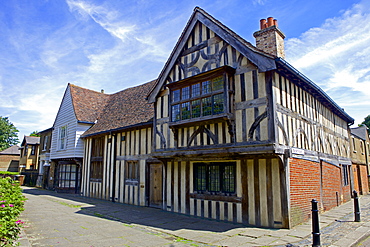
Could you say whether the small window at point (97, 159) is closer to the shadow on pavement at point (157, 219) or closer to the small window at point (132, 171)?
the small window at point (132, 171)

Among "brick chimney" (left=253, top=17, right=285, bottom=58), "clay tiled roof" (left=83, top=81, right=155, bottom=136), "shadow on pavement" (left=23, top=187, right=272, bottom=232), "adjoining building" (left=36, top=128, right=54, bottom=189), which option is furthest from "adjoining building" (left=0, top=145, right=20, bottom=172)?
"brick chimney" (left=253, top=17, right=285, bottom=58)

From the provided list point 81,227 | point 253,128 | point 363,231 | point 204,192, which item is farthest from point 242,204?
point 81,227

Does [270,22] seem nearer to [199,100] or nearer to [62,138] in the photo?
[199,100]

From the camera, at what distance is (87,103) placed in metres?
20.3

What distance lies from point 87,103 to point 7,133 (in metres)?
52.7

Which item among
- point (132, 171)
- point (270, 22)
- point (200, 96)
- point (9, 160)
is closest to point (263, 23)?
point (270, 22)

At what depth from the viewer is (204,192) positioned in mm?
10148

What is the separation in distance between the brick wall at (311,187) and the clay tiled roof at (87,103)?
14.6 m

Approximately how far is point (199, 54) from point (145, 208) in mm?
7420

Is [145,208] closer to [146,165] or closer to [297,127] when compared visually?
[146,165]

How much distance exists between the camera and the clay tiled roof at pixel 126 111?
580 inches

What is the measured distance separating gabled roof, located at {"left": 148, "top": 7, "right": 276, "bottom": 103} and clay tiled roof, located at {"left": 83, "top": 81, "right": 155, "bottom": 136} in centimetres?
260

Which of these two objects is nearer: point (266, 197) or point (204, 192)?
point (266, 197)

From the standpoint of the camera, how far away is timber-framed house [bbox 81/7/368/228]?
840cm
